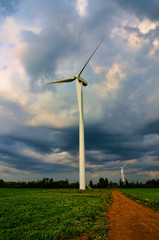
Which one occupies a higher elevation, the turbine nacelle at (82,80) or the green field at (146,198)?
the turbine nacelle at (82,80)

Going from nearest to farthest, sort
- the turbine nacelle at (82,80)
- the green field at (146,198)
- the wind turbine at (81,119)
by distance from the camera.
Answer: the green field at (146,198), the wind turbine at (81,119), the turbine nacelle at (82,80)

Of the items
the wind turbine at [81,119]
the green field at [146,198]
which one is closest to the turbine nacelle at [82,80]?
the wind turbine at [81,119]

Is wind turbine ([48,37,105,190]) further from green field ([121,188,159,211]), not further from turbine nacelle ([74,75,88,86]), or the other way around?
green field ([121,188,159,211])

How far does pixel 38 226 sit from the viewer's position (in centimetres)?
1163

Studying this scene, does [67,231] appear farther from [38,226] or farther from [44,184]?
[44,184]

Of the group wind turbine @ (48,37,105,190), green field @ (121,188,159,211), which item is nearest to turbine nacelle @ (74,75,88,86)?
wind turbine @ (48,37,105,190)

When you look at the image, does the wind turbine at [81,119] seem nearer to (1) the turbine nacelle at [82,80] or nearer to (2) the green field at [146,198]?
(1) the turbine nacelle at [82,80]

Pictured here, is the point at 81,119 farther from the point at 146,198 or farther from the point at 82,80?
the point at 146,198

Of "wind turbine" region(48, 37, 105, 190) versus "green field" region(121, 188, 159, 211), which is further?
"wind turbine" region(48, 37, 105, 190)

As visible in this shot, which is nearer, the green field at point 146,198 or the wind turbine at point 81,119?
the green field at point 146,198

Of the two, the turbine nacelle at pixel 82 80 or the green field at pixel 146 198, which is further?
the turbine nacelle at pixel 82 80

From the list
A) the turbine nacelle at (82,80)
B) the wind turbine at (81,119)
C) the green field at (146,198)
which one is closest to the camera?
the green field at (146,198)

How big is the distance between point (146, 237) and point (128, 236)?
0.99 m

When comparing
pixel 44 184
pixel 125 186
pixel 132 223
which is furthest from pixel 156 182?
pixel 132 223
